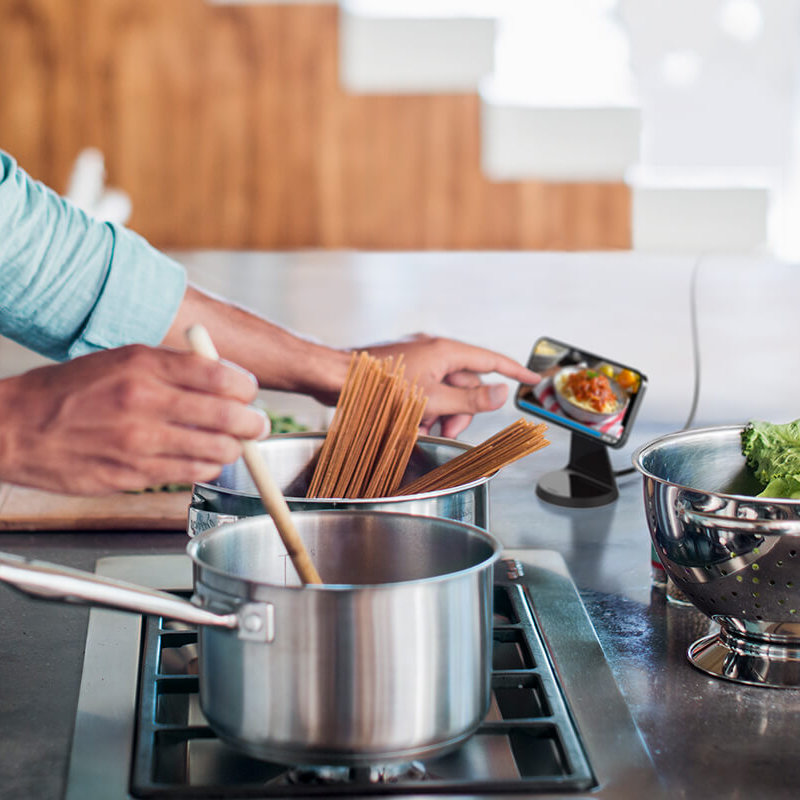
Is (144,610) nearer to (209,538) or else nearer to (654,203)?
(209,538)

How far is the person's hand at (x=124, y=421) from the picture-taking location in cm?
67

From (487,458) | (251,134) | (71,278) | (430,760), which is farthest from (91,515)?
(251,134)

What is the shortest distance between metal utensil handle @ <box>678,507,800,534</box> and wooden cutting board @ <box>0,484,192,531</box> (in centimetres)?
58

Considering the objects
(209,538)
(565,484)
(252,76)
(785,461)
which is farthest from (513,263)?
(209,538)

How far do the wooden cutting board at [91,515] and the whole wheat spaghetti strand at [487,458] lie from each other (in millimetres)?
361

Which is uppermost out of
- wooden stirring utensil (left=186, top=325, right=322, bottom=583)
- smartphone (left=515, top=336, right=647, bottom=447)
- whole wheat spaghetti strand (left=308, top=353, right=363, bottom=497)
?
wooden stirring utensil (left=186, top=325, right=322, bottom=583)

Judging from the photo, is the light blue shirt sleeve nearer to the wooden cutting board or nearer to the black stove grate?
the wooden cutting board

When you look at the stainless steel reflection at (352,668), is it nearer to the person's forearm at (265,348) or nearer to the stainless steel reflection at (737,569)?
the stainless steel reflection at (737,569)

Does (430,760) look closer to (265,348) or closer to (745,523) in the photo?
(745,523)

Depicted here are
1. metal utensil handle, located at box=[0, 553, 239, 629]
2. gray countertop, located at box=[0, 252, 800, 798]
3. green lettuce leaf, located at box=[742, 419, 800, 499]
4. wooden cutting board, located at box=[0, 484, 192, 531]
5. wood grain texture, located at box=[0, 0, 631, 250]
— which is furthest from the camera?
wood grain texture, located at box=[0, 0, 631, 250]

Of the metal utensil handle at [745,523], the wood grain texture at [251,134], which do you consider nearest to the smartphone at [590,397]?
the metal utensil handle at [745,523]

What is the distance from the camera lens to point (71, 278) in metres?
1.28

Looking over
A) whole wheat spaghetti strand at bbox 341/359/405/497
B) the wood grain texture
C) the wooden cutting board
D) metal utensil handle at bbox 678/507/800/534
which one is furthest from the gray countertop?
the wood grain texture

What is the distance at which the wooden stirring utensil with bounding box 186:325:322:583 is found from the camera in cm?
65
